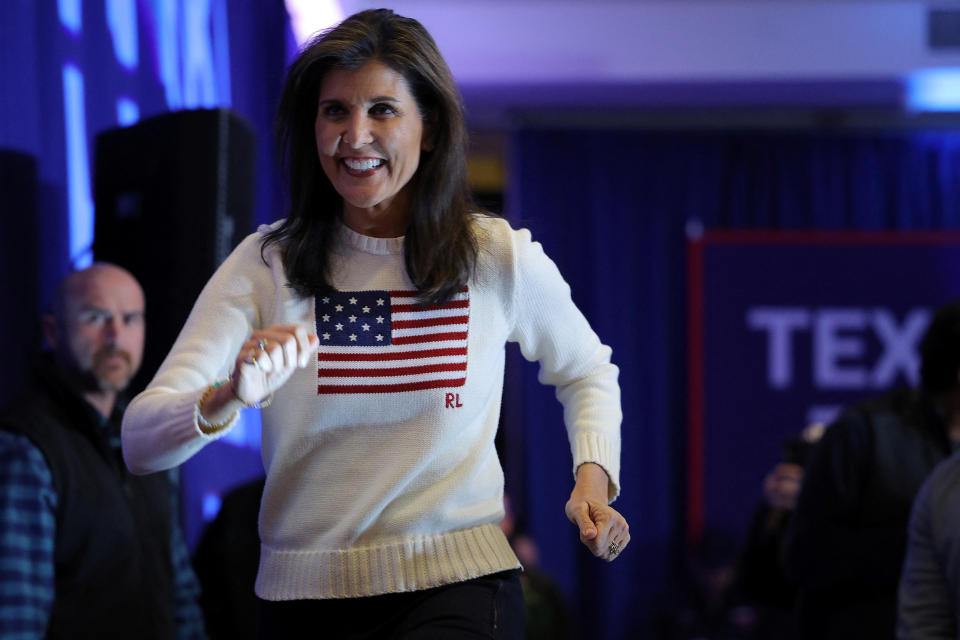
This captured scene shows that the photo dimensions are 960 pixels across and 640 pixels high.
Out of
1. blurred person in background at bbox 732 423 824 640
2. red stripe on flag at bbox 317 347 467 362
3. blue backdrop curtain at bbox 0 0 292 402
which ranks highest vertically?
blue backdrop curtain at bbox 0 0 292 402

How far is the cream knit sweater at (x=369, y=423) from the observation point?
62.6 inches

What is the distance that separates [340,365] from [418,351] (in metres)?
0.12

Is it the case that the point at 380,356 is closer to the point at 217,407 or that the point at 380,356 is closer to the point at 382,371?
the point at 382,371

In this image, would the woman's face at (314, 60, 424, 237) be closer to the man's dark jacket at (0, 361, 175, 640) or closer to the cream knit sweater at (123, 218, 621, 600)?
the cream knit sweater at (123, 218, 621, 600)

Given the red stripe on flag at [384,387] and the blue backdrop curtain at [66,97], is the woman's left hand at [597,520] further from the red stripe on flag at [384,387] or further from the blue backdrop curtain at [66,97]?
the blue backdrop curtain at [66,97]

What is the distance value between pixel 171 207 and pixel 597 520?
71.0 inches

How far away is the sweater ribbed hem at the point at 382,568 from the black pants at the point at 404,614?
2 centimetres

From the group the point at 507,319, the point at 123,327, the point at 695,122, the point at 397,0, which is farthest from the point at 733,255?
the point at 507,319

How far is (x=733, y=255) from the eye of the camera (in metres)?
7.07

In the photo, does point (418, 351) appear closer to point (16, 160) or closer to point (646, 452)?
point (16, 160)

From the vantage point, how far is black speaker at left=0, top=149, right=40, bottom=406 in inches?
110

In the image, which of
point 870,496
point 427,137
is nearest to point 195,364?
point 427,137

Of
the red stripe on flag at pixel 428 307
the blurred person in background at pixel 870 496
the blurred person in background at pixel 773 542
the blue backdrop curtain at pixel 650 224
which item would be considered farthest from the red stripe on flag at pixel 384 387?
the blue backdrop curtain at pixel 650 224

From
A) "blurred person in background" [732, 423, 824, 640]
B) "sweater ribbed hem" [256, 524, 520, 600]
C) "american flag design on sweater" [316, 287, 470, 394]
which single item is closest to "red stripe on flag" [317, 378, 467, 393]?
"american flag design on sweater" [316, 287, 470, 394]
